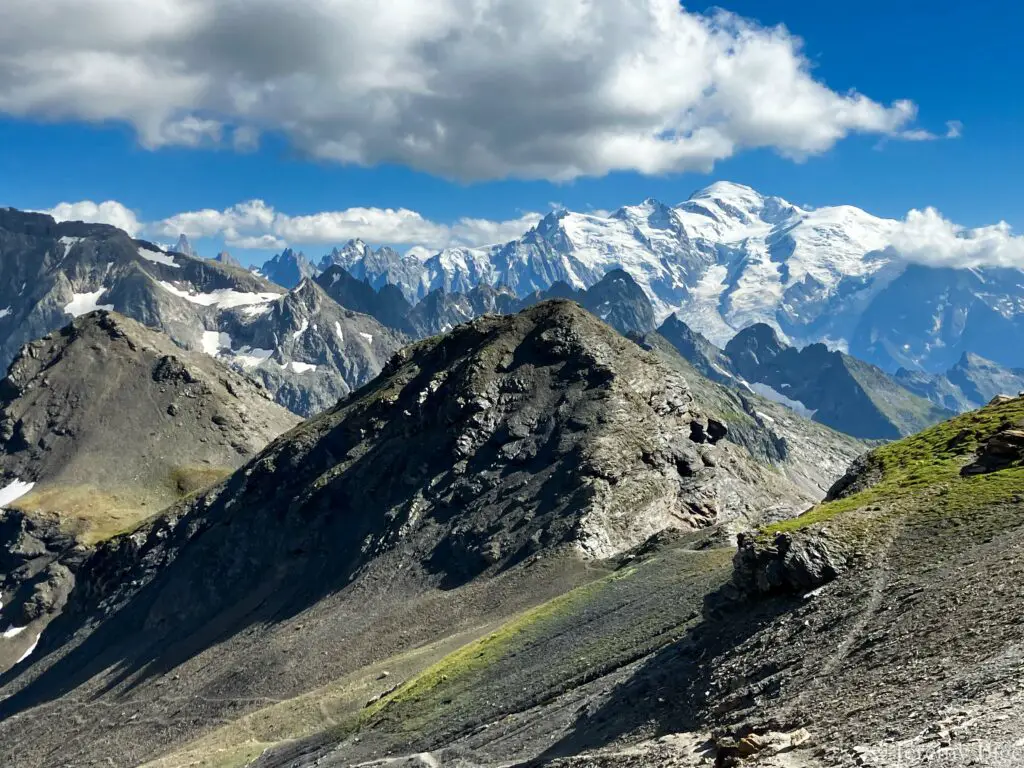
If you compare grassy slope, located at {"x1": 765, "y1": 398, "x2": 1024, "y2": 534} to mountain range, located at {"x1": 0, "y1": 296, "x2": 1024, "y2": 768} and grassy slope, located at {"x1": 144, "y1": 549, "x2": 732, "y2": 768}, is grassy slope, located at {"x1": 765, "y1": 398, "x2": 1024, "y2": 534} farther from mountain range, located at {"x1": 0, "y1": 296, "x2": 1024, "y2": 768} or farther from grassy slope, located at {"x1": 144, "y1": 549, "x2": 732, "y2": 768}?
grassy slope, located at {"x1": 144, "y1": 549, "x2": 732, "y2": 768}

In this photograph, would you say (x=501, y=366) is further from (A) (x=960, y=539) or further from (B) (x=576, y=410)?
(A) (x=960, y=539)

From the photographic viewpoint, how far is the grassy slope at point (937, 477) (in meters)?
48.4

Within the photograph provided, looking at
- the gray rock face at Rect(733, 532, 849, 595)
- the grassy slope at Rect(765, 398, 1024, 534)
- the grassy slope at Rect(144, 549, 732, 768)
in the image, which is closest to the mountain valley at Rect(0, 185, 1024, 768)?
the gray rock face at Rect(733, 532, 849, 595)

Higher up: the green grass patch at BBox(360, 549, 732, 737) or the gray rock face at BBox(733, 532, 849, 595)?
the gray rock face at BBox(733, 532, 849, 595)

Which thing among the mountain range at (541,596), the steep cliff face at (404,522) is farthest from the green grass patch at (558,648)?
the steep cliff face at (404,522)

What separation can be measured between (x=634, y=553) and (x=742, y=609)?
146 ft

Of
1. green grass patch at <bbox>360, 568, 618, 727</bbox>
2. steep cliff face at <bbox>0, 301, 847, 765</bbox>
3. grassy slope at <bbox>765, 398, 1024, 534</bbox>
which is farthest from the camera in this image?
steep cliff face at <bbox>0, 301, 847, 765</bbox>

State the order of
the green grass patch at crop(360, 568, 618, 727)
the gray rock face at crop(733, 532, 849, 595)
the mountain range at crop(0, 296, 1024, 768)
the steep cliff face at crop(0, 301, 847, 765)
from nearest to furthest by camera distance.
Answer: the mountain range at crop(0, 296, 1024, 768) → the gray rock face at crop(733, 532, 849, 595) → the green grass patch at crop(360, 568, 618, 727) → the steep cliff face at crop(0, 301, 847, 765)

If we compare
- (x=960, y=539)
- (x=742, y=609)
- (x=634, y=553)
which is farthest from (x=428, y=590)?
(x=960, y=539)

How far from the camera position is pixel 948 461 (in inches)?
2254

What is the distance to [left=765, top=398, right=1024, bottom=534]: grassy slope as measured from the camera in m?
48.4

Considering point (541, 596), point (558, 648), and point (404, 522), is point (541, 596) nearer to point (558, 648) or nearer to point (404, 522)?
point (558, 648)

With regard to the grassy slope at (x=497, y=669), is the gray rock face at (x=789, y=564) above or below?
above

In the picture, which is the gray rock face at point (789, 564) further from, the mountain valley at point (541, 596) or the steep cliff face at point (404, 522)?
the steep cliff face at point (404, 522)
